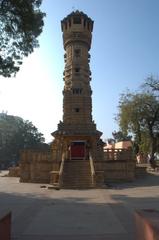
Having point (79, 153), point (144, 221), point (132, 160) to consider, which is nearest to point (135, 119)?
point (79, 153)

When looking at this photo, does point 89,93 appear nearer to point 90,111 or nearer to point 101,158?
point 90,111

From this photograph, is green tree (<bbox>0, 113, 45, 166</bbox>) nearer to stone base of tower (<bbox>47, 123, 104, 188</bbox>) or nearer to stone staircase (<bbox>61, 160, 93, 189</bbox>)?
stone base of tower (<bbox>47, 123, 104, 188</bbox>)

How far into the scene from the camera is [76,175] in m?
31.3

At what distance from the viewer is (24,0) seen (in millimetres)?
19797

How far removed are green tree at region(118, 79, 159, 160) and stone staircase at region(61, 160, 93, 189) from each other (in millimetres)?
12472

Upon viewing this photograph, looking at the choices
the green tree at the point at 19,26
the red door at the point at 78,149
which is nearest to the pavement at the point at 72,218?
the green tree at the point at 19,26

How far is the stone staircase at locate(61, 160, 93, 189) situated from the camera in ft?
95.1

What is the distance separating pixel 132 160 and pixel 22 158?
9498 millimetres

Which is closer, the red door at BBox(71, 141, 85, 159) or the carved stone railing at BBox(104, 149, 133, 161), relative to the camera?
the carved stone railing at BBox(104, 149, 133, 161)

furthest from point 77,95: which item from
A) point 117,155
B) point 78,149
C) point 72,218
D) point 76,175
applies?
point 72,218

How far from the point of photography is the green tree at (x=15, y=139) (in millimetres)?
89000

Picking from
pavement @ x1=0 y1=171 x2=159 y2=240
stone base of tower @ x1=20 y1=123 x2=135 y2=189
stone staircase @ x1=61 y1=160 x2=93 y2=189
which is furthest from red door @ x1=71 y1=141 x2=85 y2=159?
pavement @ x1=0 y1=171 x2=159 y2=240

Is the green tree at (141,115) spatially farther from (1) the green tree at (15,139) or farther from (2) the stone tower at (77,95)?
(1) the green tree at (15,139)

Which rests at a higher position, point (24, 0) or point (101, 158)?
point (24, 0)
